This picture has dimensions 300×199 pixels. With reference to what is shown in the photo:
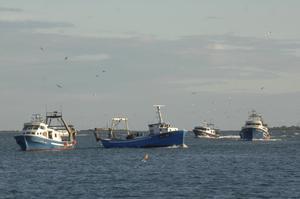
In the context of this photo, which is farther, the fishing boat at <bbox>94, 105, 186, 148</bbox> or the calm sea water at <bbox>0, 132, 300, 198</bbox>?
the fishing boat at <bbox>94, 105, 186, 148</bbox>

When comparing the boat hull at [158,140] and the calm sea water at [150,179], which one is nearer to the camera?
the calm sea water at [150,179]

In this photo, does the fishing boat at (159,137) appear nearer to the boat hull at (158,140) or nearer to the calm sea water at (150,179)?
the boat hull at (158,140)

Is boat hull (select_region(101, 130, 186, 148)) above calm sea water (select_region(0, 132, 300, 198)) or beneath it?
above

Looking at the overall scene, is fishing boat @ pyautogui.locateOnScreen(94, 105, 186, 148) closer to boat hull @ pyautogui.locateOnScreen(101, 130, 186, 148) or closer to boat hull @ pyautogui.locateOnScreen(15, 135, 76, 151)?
boat hull @ pyautogui.locateOnScreen(101, 130, 186, 148)

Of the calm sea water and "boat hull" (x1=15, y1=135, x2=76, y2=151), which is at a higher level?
"boat hull" (x1=15, y1=135, x2=76, y2=151)

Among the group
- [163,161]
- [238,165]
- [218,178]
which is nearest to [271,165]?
[238,165]

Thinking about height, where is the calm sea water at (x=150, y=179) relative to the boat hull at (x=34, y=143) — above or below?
below

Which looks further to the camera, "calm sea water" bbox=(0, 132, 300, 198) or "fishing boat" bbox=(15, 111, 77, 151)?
"fishing boat" bbox=(15, 111, 77, 151)

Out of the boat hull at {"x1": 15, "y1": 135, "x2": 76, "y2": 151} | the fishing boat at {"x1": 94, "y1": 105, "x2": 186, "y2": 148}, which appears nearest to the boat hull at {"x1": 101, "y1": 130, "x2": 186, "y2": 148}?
the fishing boat at {"x1": 94, "y1": 105, "x2": 186, "y2": 148}

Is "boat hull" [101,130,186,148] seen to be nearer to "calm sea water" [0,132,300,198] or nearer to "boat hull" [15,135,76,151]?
"boat hull" [15,135,76,151]

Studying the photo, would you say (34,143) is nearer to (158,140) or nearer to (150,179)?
(158,140)

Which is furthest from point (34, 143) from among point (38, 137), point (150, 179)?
point (150, 179)

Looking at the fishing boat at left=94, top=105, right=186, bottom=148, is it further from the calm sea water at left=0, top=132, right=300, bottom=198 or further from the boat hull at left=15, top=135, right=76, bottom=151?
the calm sea water at left=0, top=132, right=300, bottom=198

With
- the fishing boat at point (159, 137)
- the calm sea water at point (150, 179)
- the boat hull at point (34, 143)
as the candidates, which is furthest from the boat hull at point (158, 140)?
the calm sea water at point (150, 179)
